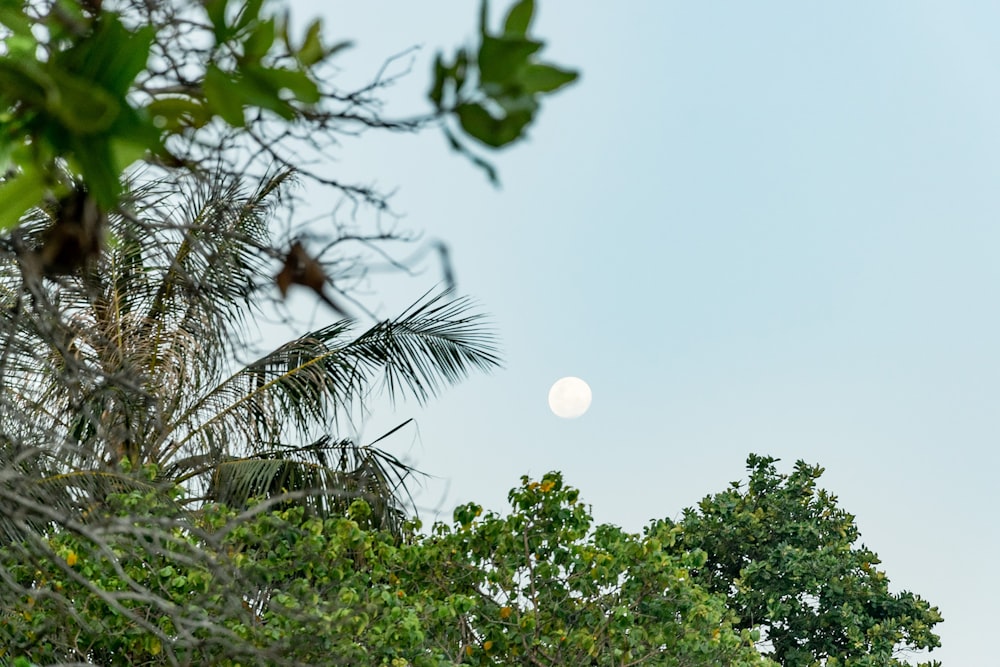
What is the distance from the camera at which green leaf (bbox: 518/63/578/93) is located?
0.79 meters

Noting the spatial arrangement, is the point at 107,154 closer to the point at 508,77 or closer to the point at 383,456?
the point at 508,77

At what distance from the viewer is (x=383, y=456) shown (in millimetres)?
Result: 8258

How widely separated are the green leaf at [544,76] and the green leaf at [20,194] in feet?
1.38

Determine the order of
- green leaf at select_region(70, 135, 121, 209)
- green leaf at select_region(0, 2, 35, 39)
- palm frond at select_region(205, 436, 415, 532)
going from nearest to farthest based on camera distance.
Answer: green leaf at select_region(70, 135, 121, 209) < green leaf at select_region(0, 2, 35, 39) < palm frond at select_region(205, 436, 415, 532)

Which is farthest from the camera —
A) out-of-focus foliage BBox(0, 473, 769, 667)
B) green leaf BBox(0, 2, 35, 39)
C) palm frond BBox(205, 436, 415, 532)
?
palm frond BBox(205, 436, 415, 532)

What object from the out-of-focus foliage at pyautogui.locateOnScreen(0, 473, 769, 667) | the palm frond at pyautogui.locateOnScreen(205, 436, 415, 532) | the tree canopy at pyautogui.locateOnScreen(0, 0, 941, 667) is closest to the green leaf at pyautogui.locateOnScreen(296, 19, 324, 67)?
the tree canopy at pyautogui.locateOnScreen(0, 0, 941, 667)

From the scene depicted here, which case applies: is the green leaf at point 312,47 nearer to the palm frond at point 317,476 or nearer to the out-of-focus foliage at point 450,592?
the out-of-focus foliage at point 450,592

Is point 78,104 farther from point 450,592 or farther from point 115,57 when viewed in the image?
point 450,592

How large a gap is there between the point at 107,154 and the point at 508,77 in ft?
1.05

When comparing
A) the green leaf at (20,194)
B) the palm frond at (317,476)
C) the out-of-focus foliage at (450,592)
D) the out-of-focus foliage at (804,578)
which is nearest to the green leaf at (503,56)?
the green leaf at (20,194)

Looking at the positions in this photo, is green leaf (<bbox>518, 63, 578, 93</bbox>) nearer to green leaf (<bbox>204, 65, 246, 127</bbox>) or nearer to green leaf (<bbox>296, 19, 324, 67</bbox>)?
green leaf (<bbox>204, 65, 246, 127</bbox>)

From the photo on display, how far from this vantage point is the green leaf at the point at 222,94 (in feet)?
2.83

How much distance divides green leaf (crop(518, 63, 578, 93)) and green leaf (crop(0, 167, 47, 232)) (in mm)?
421

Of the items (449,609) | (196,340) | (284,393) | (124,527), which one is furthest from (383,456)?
(124,527)
